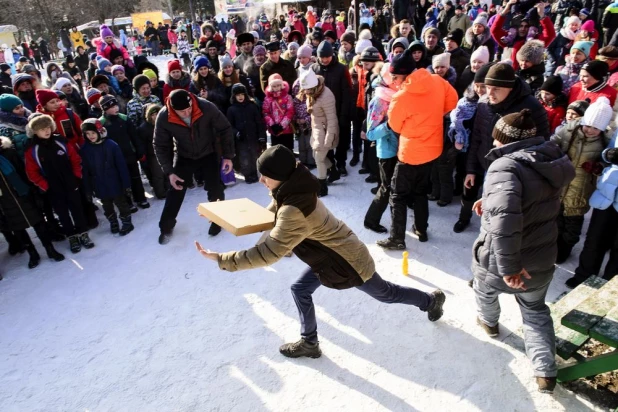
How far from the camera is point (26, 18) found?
3703cm

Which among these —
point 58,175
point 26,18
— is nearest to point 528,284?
point 58,175

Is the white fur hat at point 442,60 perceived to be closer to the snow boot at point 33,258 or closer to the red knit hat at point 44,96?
the red knit hat at point 44,96

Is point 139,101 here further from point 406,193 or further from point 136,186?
point 406,193

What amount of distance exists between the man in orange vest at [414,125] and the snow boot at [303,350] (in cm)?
185

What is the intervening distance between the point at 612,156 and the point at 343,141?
3.84 meters

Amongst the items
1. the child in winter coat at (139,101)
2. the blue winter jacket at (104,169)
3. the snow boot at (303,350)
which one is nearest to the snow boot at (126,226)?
the blue winter jacket at (104,169)

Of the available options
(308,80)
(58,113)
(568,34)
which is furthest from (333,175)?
(568,34)

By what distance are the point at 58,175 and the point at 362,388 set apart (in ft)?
14.4

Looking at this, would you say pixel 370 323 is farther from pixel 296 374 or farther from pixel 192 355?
pixel 192 355

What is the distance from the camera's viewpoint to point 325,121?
5.93m

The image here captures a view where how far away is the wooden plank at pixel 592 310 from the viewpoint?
2.83 m

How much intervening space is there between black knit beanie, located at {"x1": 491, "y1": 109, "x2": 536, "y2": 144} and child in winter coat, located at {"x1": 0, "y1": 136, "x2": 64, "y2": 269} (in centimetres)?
519

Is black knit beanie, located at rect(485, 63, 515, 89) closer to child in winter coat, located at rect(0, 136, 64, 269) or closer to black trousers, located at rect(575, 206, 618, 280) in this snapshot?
black trousers, located at rect(575, 206, 618, 280)

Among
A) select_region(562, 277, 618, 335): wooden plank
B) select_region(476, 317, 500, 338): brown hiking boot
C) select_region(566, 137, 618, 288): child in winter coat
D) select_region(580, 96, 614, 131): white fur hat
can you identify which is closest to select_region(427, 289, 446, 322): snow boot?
select_region(476, 317, 500, 338): brown hiking boot
